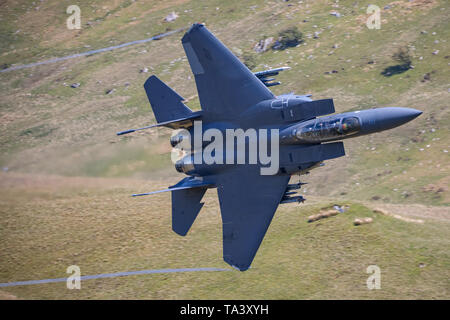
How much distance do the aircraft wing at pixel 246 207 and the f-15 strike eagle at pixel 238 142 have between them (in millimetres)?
43

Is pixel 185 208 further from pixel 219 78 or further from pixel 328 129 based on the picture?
pixel 328 129

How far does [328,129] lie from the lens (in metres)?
20.4

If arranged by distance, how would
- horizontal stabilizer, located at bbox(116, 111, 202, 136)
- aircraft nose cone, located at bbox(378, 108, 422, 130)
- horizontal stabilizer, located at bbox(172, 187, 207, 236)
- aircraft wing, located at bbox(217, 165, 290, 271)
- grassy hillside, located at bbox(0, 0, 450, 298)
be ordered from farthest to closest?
1. grassy hillside, located at bbox(0, 0, 450, 298)
2. horizontal stabilizer, located at bbox(116, 111, 202, 136)
3. horizontal stabilizer, located at bbox(172, 187, 207, 236)
4. aircraft wing, located at bbox(217, 165, 290, 271)
5. aircraft nose cone, located at bbox(378, 108, 422, 130)

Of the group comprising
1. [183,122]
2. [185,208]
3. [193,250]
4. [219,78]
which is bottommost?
[193,250]

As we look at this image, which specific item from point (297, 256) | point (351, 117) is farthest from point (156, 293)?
point (351, 117)

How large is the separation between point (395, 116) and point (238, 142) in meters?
6.77

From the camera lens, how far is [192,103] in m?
50.5

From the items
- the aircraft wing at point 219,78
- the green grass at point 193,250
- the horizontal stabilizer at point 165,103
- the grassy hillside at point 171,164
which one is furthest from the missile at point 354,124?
the grassy hillside at point 171,164

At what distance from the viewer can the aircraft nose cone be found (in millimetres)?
19656

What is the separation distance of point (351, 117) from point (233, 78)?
6.14m

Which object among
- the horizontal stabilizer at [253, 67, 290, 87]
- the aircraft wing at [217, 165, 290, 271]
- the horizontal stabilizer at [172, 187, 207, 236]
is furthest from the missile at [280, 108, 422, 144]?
the horizontal stabilizer at [172, 187, 207, 236]

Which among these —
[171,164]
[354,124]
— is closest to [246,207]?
[354,124]

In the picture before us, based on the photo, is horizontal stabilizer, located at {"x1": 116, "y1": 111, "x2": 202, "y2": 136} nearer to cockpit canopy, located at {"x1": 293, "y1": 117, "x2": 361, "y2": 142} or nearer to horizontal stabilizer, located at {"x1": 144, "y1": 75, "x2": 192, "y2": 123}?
horizontal stabilizer, located at {"x1": 144, "y1": 75, "x2": 192, "y2": 123}

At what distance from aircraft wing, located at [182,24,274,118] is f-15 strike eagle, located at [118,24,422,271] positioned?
0.05m
